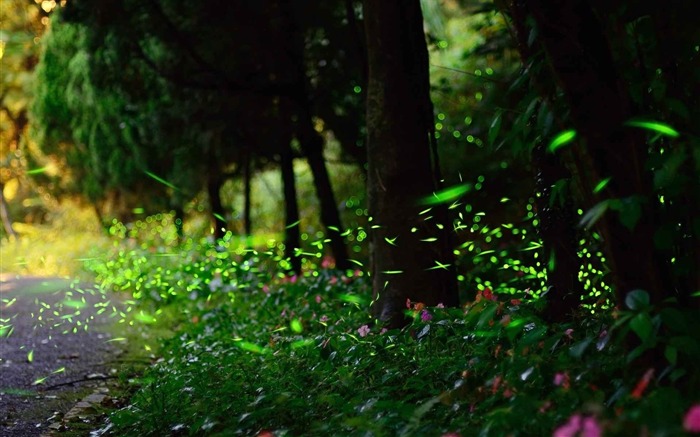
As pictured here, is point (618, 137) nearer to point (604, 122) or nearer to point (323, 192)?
point (604, 122)

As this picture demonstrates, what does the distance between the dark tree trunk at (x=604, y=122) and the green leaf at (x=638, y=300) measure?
0.90 ft

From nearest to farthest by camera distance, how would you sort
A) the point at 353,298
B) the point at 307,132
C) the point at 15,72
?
the point at 353,298 → the point at 307,132 → the point at 15,72

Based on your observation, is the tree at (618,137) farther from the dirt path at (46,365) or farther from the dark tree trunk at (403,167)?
the dirt path at (46,365)

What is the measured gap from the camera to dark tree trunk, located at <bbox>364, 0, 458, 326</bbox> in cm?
598

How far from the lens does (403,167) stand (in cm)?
602

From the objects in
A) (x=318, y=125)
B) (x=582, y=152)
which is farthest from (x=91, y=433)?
(x=318, y=125)

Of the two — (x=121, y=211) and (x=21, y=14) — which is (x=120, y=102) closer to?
(x=121, y=211)

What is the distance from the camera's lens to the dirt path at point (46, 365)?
Answer: 17.7 ft

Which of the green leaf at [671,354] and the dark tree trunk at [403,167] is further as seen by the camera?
the dark tree trunk at [403,167]

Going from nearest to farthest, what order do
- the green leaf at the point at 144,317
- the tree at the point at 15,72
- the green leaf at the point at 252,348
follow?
the green leaf at the point at 252,348
the green leaf at the point at 144,317
the tree at the point at 15,72

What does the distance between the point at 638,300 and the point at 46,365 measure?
5.49m

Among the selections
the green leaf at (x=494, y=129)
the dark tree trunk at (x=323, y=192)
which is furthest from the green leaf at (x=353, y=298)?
the dark tree trunk at (x=323, y=192)

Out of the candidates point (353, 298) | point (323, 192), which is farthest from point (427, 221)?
point (323, 192)

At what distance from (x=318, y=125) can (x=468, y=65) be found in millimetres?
4938
